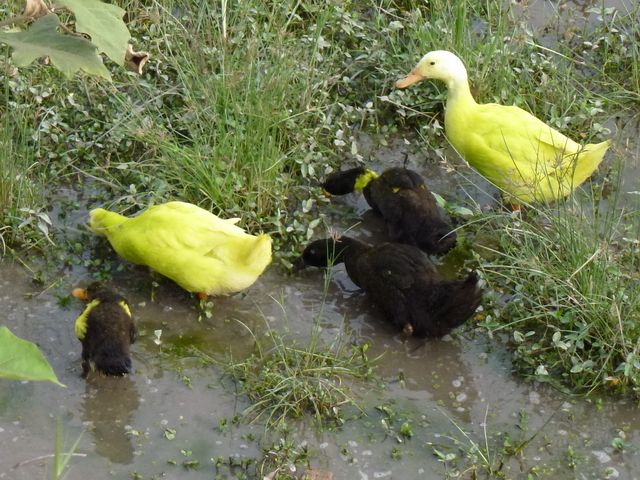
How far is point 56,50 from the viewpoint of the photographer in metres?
2.13

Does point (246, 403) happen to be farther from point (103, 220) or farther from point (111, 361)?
point (103, 220)

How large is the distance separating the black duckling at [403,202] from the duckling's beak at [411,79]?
812 mm

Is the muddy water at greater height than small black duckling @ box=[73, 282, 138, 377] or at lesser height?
lesser

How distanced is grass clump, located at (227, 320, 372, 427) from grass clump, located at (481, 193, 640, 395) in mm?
923

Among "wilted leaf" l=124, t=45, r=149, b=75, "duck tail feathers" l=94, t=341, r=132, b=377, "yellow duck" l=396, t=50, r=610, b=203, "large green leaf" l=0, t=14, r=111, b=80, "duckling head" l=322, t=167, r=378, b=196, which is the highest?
"large green leaf" l=0, t=14, r=111, b=80

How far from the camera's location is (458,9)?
6.41 metres

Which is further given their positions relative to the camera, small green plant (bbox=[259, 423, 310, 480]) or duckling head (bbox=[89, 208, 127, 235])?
duckling head (bbox=[89, 208, 127, 235])

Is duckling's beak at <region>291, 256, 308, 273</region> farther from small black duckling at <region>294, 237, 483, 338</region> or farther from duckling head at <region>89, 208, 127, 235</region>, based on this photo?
duckling head at <region>89, 208, 127, 235</region>

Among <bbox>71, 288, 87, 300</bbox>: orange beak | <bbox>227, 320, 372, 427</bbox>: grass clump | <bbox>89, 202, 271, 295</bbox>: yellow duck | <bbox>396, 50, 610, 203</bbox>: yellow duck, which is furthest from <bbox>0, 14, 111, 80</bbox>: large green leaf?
<bbox>396, 50, 610, 203</bbox>: yellow duck

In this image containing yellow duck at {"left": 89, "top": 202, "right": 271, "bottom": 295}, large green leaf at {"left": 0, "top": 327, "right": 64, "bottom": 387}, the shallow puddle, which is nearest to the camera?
large green leaf at {"left": 0, "top": 327, "right": 64, "bottom": 387}

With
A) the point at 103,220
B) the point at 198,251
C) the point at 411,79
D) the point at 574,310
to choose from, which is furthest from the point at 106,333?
the point at 411,79

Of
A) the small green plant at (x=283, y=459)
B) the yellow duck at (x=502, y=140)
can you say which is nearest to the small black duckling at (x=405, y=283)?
the yellow duck at (x=502, y=140)

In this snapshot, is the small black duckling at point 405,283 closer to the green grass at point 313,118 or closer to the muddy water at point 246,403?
the muddy water at point 246,403

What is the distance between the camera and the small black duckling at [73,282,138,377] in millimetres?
4152
